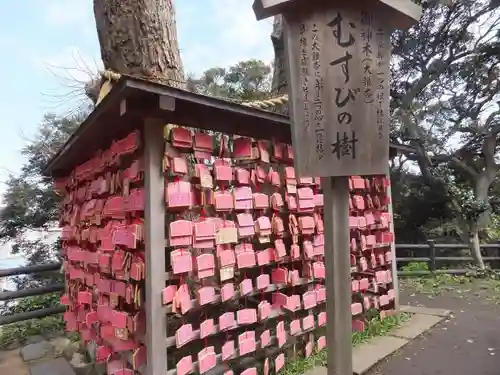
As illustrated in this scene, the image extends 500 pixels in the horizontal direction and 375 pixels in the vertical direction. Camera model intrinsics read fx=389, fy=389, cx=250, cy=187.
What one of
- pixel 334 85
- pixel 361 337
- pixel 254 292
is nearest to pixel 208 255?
pixel 254 292

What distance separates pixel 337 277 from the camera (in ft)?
8.69

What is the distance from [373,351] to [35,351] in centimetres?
430

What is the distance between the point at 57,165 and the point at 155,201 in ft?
9.42

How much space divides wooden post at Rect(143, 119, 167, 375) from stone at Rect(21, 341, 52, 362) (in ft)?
9.42

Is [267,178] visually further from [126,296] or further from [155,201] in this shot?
[126,296]

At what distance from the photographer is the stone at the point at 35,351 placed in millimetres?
4953

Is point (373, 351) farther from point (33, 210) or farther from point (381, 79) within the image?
point (33, 210)

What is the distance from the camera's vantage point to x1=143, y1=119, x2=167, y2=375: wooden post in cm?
298

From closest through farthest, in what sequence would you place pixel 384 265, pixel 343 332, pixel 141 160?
pixel 343 332 → pixel 141 160 → pixel 384 265

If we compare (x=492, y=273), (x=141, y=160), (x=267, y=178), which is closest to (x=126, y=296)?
(x=141, y=160)

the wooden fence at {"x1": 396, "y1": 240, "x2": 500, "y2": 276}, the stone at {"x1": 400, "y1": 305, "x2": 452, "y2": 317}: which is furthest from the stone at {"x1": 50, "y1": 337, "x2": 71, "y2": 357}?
the wooden fence at {"x1": 396, "y1": 240, "x2": 500, "y2": 276}

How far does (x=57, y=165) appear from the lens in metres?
5.20

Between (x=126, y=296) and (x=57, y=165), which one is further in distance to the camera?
(x=57, y=165)

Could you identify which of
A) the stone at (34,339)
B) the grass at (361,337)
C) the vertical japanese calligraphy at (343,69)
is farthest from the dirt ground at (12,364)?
the vertical japanese calligraphy at (343,69)
